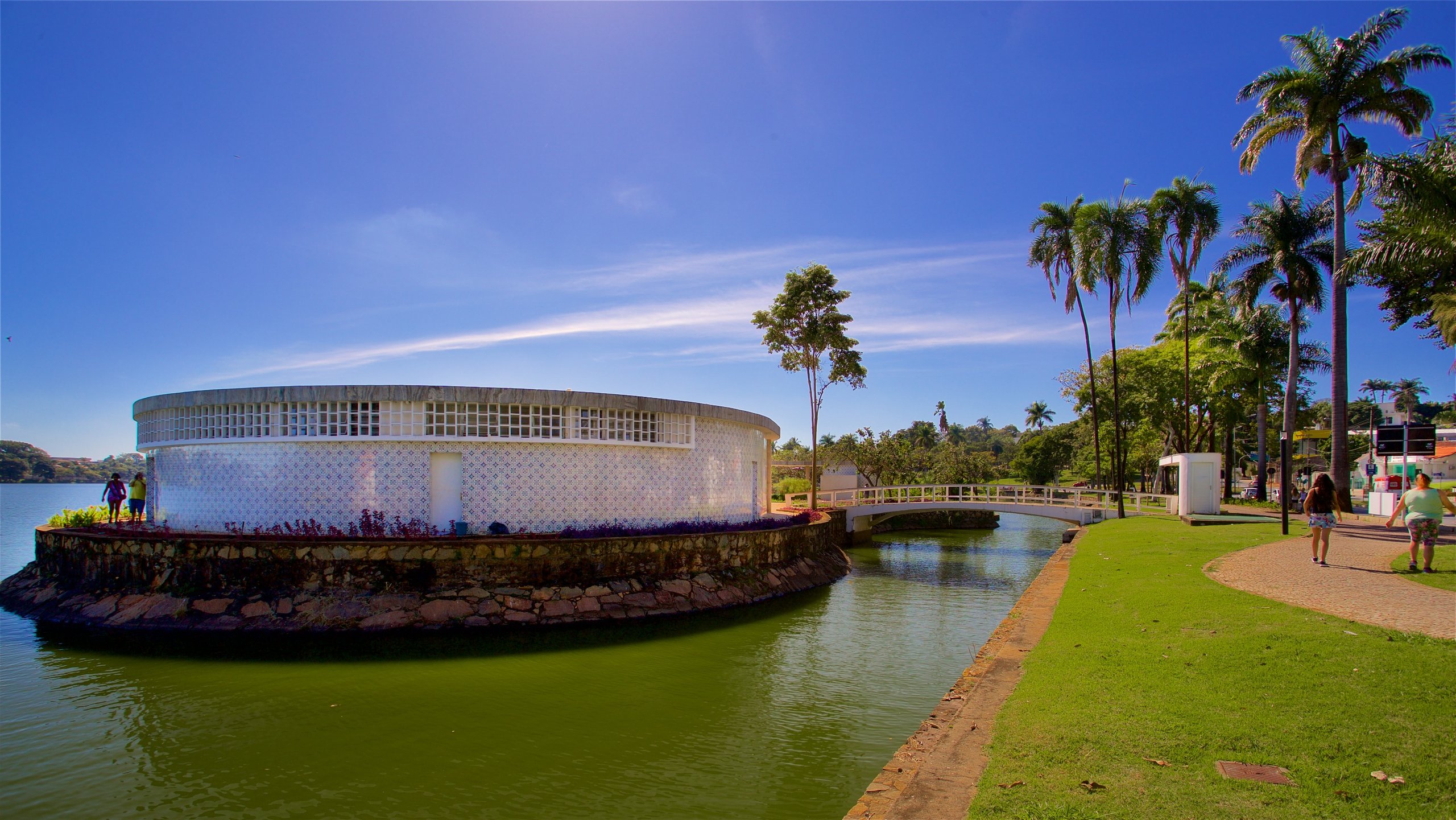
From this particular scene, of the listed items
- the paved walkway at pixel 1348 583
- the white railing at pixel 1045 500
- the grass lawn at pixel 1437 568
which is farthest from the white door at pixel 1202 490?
the grass lawn at pixel 1437 568

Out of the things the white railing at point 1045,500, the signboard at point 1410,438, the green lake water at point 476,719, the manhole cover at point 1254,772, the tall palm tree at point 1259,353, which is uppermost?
the tall palm tree at point 1259,353

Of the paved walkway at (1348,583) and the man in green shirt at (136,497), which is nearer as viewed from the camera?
the paved walkway at (1348,583)

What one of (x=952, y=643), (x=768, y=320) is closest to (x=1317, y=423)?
(x=768, y=320)

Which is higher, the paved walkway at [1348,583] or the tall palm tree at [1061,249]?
the tall palm tree at [1061,249]

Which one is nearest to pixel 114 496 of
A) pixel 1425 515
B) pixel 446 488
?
pixel 446 488

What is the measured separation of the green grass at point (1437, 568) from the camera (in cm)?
1005

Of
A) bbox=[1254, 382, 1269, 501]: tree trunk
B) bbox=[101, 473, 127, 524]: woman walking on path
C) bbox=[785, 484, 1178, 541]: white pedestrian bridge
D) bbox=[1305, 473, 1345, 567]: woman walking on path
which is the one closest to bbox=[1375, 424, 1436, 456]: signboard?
bbox=[785, 484, 1178, 541]: white pedestrian bridge

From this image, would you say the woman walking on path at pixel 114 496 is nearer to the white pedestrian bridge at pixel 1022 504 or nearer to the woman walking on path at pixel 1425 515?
the white pedestrian bridge at pixel 1022 504

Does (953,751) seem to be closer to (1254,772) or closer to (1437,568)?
(1254,772)

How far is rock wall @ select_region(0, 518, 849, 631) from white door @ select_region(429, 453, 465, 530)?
1.58 meters

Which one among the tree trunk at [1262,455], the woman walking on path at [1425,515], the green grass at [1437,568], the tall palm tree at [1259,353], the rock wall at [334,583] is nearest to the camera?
the green grass at [1437,568]

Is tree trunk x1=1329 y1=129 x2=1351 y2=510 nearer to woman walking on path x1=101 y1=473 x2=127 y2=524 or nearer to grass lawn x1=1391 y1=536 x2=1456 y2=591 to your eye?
grass lawn x1=1391 y1=536 x2=1456 y2=591

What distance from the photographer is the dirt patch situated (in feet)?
17.8

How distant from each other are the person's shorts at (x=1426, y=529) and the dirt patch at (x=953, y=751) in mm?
5641
